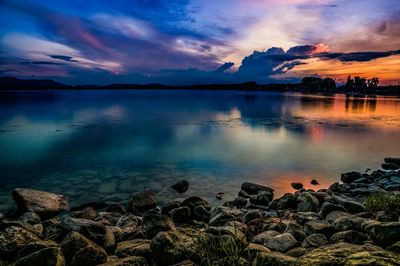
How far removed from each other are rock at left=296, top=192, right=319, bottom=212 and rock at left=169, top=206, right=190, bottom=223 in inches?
153

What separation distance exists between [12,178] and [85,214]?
8.50 m

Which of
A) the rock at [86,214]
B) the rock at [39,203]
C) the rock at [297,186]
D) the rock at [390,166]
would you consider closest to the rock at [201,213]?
the rock at [86,214]

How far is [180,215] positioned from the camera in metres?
10.1

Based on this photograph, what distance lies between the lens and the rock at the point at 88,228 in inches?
262

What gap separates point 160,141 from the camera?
27.8 metres

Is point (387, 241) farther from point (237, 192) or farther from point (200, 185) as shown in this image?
point (200, 185)

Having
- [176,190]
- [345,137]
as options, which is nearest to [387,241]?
[176,190]

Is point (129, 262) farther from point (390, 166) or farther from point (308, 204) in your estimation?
point (390, 166)

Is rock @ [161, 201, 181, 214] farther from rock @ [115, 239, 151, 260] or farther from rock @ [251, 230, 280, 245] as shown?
rock @ [115, 239, 151, 260]

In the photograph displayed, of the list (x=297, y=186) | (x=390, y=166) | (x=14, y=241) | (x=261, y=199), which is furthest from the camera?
(x=390, y=166)

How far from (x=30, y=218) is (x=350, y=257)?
956 cm

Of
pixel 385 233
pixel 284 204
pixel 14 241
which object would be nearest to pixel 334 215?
pixel 284 204

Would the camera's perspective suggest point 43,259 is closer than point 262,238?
Yes

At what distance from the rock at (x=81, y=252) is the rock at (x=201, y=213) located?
5102mm
